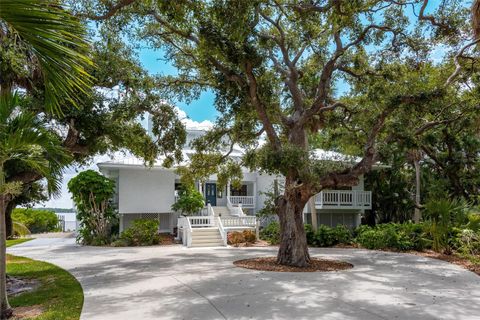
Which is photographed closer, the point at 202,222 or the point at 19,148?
the point at 19,148

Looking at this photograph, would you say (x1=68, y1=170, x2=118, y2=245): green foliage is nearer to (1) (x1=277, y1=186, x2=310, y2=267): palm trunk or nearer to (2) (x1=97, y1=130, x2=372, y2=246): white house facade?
(2) (x1=97, y1=130, x2=372, y2=246): white house facade

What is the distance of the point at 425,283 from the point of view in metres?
10.1

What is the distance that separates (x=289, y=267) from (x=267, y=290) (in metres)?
3.88

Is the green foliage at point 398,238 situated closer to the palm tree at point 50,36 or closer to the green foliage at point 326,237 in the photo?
the green foliage at point 326,237

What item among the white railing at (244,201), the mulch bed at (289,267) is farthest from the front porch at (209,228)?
the mulch bed at (289,267)

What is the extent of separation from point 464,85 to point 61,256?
1669 centimetres

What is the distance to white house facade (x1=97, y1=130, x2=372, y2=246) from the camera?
69.5ft

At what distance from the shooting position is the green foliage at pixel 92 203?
20.7 metres

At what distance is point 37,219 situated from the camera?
97.7 ft

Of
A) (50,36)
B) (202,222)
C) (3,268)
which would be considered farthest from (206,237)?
(50,36)

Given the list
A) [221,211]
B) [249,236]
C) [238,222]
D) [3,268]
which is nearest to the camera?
[3,268]

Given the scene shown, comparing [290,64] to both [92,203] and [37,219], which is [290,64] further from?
[37,219]

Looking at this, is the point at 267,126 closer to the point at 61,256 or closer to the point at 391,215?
the point at 61,256

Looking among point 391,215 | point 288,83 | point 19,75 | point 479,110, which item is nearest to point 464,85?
point 479,110
